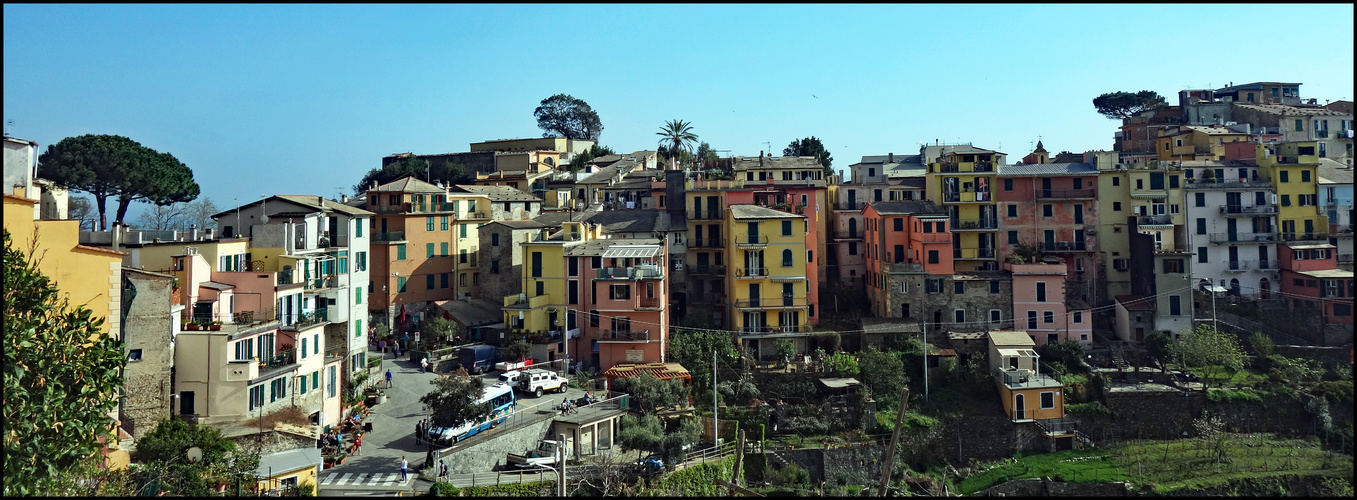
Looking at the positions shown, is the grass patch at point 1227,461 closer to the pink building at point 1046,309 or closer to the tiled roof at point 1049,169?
the pink building at point 1046,309

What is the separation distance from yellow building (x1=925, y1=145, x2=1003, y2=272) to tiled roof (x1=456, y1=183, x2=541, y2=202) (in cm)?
2568

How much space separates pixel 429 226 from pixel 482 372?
40.5 ft

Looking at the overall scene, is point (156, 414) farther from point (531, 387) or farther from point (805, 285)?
point (805, 285)

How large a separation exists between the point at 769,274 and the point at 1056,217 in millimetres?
17664

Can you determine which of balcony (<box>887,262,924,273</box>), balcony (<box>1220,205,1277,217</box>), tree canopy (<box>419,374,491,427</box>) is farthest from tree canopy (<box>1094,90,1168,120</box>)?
tree canopy (<box>419,374,491,427</box>)

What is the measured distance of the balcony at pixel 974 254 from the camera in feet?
162

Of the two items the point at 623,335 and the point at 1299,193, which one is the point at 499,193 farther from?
the point at 1299,193

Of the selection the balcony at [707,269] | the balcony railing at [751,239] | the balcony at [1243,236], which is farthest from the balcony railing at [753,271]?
the balcony at [1243,236]

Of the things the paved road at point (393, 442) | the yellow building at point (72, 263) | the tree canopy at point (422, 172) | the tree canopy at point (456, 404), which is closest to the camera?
the yellow building at point (72, 263)

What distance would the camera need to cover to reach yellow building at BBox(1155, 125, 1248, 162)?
184ft

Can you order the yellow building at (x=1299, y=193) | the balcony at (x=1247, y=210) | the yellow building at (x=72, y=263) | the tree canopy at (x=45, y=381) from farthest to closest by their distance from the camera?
the yellow building at (x=1299, y=193), the balcony at (x=1247, y=210), the yellow building at (x=72, y=263), the tree canopy at (x=45, y=381)

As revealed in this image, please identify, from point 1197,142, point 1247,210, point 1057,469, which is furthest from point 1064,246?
point 1057,469

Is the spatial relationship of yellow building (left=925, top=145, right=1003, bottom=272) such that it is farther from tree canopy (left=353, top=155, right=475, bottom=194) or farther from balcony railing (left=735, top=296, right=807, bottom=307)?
tree canopy (left=353, top=155, right=475, bottom=194)

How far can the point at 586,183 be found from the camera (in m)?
63.0
